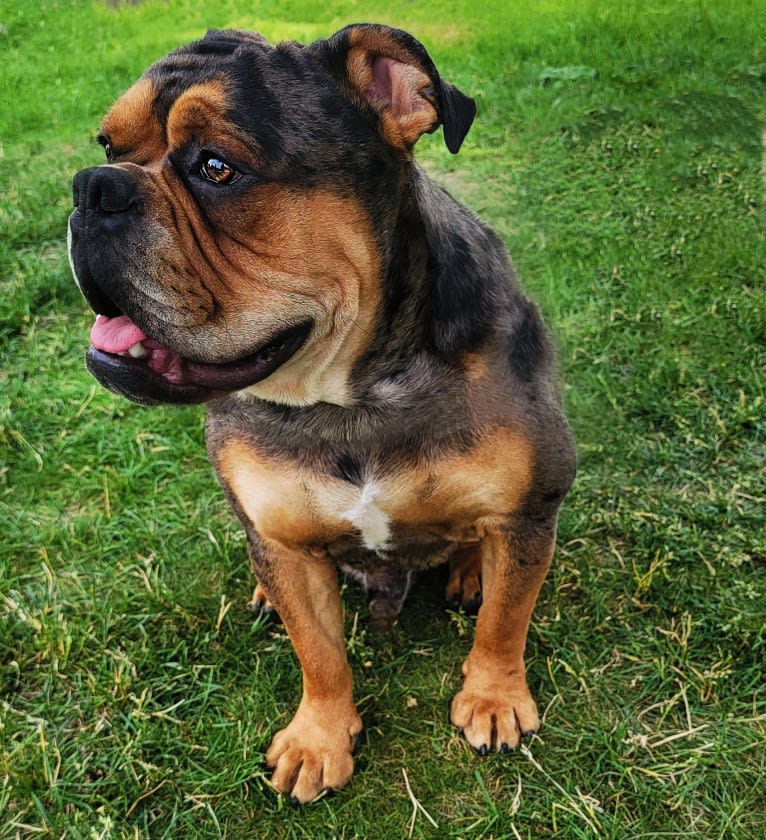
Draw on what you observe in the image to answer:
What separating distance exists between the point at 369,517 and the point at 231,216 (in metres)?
0.96

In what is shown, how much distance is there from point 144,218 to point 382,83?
68cm

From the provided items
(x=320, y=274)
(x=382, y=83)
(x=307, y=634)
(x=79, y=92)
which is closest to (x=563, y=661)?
(x=307, y=634)

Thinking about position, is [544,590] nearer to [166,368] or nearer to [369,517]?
[369,517]

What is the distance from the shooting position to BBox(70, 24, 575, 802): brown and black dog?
2105mm

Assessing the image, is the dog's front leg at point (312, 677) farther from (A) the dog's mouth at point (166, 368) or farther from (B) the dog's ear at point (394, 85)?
(B) the dog's ear at point (394, 85)

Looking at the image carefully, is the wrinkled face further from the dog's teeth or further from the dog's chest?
the dog's chest

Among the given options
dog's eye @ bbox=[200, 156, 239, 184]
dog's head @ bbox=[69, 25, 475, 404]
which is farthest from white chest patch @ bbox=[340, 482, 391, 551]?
dog's eye @ bbox=[200, 156, 239, 184]

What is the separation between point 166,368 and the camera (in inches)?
91.3

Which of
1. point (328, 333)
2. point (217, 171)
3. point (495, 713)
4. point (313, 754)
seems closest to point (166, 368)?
point (328, 333)

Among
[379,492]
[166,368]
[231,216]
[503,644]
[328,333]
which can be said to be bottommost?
[503,644]

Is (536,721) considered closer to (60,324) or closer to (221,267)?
(221,267)

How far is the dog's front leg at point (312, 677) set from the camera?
9.23 feet

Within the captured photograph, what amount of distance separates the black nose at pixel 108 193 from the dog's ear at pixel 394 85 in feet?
1.87

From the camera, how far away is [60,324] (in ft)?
16.9
